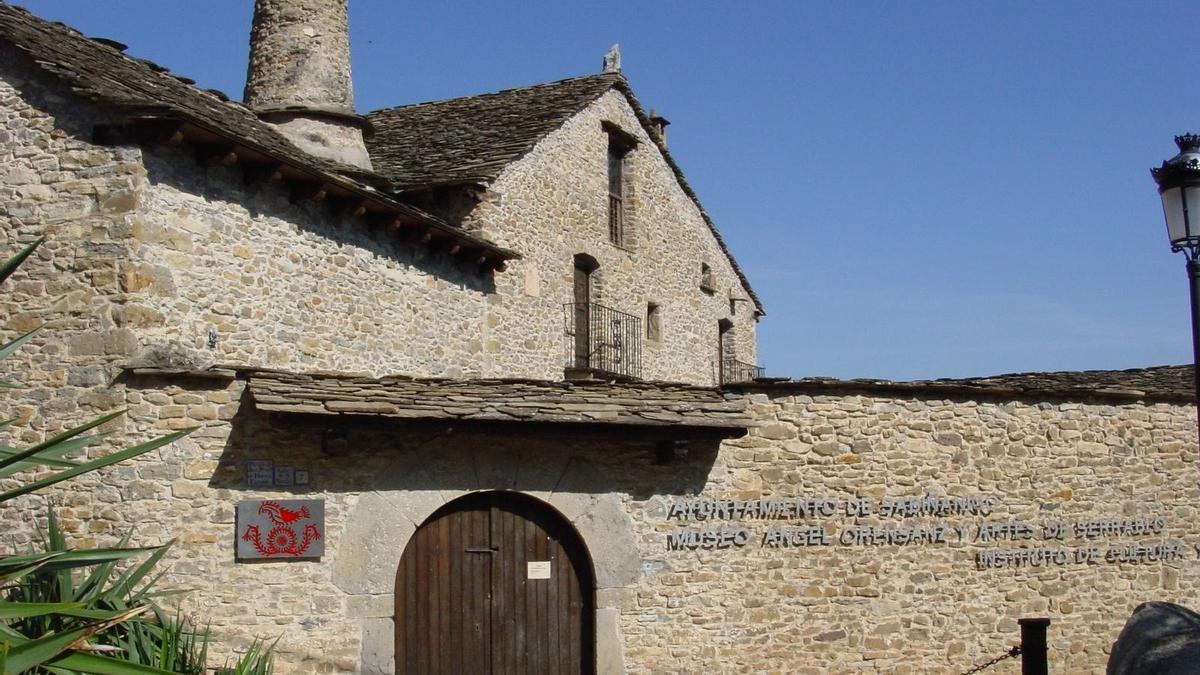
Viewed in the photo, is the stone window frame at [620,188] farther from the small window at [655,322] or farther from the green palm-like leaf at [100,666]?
the green palm-like leaf at [100,666]

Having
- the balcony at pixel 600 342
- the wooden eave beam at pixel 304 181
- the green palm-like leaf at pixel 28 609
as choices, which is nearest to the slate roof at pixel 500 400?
the wooden eave beam at pixel 304 181

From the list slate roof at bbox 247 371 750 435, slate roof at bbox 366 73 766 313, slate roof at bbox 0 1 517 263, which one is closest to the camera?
slate roof at bbox 247 371 750 435

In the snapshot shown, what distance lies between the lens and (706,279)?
25.1 meters

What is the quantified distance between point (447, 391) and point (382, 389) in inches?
20.8

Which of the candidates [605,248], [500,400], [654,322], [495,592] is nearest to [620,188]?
[605,248]

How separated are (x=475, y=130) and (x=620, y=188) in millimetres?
3231

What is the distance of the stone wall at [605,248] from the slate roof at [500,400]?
654cm

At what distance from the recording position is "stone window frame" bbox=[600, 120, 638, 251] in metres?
21.9

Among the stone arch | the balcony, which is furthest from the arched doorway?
the balcony

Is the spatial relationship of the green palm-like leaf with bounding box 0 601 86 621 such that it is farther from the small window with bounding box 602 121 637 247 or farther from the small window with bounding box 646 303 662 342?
the small window with bounding box 646 303 662 342

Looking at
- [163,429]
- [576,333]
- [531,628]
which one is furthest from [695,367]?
[163,429]

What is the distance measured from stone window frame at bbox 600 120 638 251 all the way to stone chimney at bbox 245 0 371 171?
611 cm

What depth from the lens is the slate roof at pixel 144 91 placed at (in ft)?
35.6

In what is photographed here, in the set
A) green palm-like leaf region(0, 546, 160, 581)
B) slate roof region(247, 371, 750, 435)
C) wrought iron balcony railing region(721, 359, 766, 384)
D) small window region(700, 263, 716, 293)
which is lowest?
green palm-like leaf region(0, 546, 160, 581)
